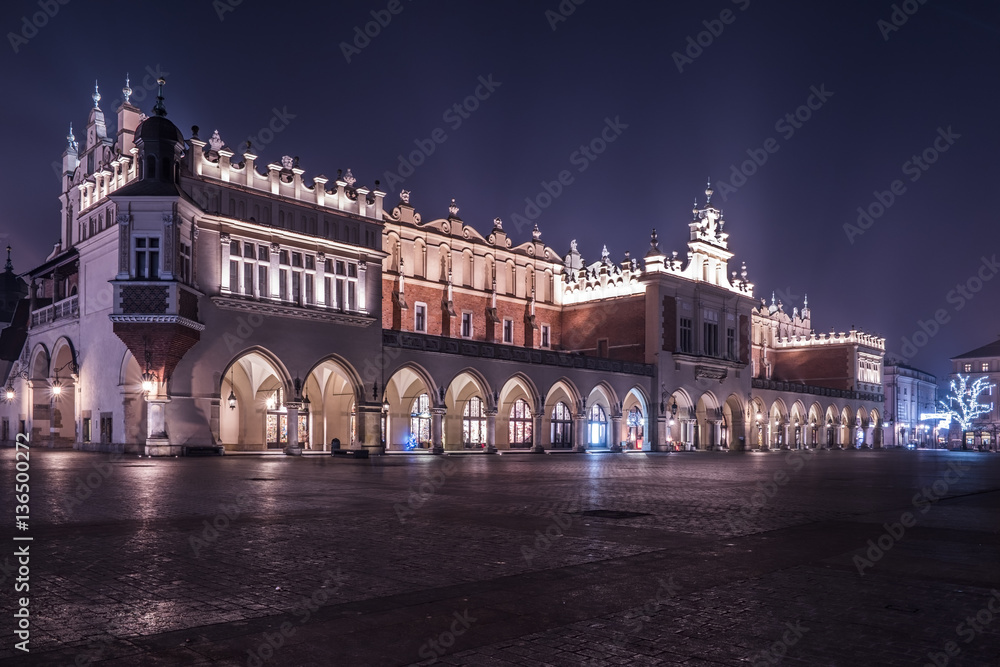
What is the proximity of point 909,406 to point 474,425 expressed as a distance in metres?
83.8

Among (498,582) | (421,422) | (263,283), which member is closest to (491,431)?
(421,422)

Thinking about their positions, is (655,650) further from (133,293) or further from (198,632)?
(133,293)

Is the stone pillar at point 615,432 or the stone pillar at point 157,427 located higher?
the stone pillar at point 157,427

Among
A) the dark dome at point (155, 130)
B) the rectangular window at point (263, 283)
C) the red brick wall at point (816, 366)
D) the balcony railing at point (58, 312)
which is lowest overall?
the red brick wall at point (816, 366)

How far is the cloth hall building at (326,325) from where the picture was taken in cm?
3556

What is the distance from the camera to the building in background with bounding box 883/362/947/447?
349 feet

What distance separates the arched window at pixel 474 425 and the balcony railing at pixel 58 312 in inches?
867

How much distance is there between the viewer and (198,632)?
591cm

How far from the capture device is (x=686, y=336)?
199 ft

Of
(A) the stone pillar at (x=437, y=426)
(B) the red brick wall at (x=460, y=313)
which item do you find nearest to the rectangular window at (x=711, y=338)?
(B) the red brick wall at (x=460, y=313)

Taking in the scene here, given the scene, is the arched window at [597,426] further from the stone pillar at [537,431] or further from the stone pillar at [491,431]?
the stone pillar at [491,431]

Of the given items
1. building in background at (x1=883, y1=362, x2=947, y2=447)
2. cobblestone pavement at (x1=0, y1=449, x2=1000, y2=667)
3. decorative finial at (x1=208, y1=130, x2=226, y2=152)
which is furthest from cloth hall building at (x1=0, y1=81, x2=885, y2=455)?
building in background at (x1=883, y1=362, x2=947, y2=447)

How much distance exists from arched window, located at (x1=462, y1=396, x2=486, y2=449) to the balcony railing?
2201 centimetres

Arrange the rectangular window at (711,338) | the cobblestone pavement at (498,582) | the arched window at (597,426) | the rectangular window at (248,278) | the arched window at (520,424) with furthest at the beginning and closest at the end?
the rectangular window at (711,338) → the arched window at (597,426) → the arched window at (520,424) → the rectangular window at (248,278) → the cobblestone pavement at (498,582)
